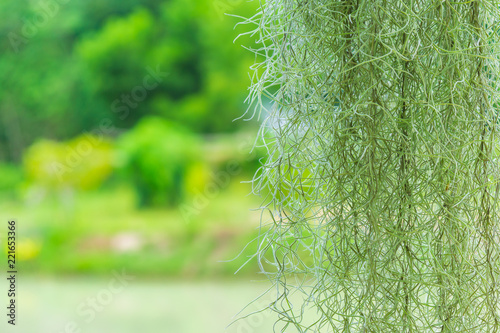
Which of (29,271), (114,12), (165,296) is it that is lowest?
(165,296)

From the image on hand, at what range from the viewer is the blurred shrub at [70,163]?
8.68ft

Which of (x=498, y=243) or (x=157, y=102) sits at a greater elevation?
Result: (x=157, y=102)

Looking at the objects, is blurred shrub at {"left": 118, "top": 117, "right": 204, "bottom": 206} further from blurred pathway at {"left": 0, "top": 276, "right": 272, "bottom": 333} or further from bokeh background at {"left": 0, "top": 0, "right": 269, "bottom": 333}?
blurred pathway at {"left": 0, "top": 276, "right": 272, "bottom": 333}

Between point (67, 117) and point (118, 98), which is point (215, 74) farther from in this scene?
point (67, 117)

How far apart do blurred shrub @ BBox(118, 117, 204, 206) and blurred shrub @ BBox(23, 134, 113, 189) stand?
0.12m

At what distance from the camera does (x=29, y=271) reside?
265cm

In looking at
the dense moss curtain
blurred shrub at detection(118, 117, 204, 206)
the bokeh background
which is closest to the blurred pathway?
the bokeh background

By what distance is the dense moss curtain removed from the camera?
1.87 ft

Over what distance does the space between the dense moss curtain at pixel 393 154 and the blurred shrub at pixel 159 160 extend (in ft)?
6.77

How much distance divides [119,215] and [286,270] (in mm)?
2192

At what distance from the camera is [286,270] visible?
62cm

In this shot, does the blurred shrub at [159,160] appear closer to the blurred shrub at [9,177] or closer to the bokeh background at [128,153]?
the bokeh background at [128,153]

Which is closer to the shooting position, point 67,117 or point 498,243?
point 498,243

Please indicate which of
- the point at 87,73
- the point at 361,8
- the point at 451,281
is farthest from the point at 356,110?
the point at 87,73
